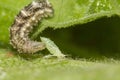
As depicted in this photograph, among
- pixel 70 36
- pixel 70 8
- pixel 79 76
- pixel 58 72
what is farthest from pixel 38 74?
pixel 70 36

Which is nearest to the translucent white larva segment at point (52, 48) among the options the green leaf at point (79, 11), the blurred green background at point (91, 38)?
the green leaf at point (79, 11)

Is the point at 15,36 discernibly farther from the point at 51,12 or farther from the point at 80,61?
the point at 80,61

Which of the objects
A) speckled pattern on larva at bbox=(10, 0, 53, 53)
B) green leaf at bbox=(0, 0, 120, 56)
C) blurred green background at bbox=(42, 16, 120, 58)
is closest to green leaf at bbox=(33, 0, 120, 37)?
green leaf at bbox=(0, 0, 120, 56)

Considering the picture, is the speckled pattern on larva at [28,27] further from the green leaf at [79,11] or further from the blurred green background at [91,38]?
the blurred green background at [91,38]

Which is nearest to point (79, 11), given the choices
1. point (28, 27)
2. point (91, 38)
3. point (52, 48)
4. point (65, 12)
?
point (65, 12)

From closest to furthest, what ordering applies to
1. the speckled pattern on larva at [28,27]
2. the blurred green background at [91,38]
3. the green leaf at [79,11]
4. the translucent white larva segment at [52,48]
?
the green leaf at [79,11]
the translucent white larva segment at [52,48]
the speckled pattern on larva at [28,27]
the blurred green background at [91,38]

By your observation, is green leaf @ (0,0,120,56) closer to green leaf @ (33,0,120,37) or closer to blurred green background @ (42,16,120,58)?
green leaf @ (33,0,120,37)

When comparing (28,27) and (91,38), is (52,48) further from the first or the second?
(91,38)
